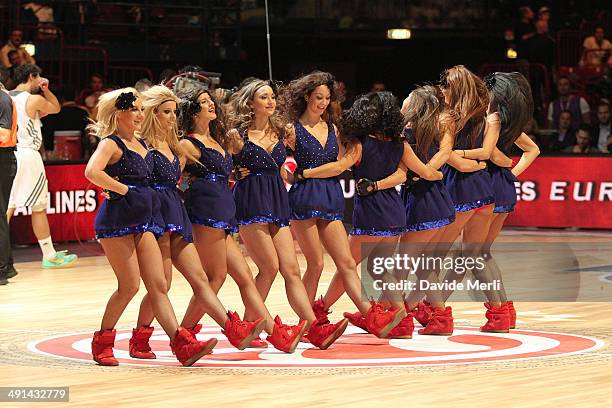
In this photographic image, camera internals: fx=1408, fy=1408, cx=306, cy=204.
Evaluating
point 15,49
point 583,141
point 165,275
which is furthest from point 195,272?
point 15,49

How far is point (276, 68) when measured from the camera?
22.2m

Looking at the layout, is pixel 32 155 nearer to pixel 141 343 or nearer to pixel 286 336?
pixel 141 343

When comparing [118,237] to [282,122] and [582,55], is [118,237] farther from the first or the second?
[582,55]

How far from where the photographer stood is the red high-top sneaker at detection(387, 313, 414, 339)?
29.2 feet

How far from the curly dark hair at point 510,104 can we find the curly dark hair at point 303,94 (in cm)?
114

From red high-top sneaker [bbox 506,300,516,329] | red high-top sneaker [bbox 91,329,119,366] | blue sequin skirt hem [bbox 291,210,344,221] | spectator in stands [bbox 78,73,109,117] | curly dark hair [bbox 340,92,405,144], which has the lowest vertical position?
red high-top sneaker [bbox 506,300,516,329]

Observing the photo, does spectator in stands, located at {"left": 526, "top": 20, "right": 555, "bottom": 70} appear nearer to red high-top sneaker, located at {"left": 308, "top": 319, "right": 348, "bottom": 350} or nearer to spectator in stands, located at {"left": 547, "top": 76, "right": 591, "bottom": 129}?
spectator in stands, located at {"left": 547, "top": 76, "right": 591, "bottom": 129}

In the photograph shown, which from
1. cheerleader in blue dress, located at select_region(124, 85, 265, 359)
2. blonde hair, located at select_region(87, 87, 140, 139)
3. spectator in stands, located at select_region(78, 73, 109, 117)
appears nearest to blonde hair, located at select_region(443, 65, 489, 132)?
cheerleader in blue dress, located at select_region(124, 85, 265, 359)

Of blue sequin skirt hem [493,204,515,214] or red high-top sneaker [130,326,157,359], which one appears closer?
red high-top sneaker [130,326,157,359]

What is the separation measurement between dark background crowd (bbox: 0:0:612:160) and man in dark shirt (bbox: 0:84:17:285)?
5.15 meters

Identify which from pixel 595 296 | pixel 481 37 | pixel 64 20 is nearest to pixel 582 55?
pixel 481 37

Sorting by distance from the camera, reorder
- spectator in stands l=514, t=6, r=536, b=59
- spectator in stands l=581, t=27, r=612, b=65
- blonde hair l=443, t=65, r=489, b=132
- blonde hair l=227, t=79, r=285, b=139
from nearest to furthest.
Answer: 1. blonde hair l=227, t=79, r=285, b=139
2. blonde hair l=443, t=65, r=489, b=132
3. spectator in stands l=581, t=27, r=612, b=65
4. spectator in stands l=514, t=6, r=536, b=59

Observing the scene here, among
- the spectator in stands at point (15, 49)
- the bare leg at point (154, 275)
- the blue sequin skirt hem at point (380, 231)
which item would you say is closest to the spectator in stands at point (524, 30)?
the spectator in stands at point (15, 49)

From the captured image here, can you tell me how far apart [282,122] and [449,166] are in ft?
4.22
